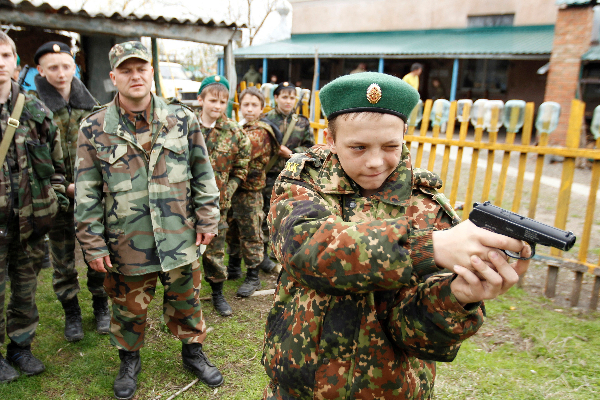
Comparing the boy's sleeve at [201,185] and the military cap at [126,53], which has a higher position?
the military cap at [126,53]

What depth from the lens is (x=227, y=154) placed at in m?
4.09

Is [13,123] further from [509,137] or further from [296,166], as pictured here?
[509,137]

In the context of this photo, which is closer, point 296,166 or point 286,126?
point 296,166

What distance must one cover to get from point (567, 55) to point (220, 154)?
12.4 meters

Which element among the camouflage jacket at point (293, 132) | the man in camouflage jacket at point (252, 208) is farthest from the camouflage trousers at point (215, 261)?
the camouflage jacket at point (293, 132)

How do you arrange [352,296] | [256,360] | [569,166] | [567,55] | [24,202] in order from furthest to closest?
[567,55]
[569,166]
[256,360]
[24,202]
[352,296]

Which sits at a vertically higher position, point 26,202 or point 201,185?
point 201,185

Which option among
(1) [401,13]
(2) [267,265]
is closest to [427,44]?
(1) [401,13]

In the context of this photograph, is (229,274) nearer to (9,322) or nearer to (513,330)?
(9,322)

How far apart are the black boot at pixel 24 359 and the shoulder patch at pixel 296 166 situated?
2.70 m

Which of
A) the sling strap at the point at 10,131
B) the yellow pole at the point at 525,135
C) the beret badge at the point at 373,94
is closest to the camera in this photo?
the beret badge at the point at 373,94

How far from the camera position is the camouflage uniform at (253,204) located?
179 inches

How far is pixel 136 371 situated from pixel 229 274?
77.0 inches

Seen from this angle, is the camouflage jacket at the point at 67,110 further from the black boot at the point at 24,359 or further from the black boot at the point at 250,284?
the black boot at the point at 250,284
